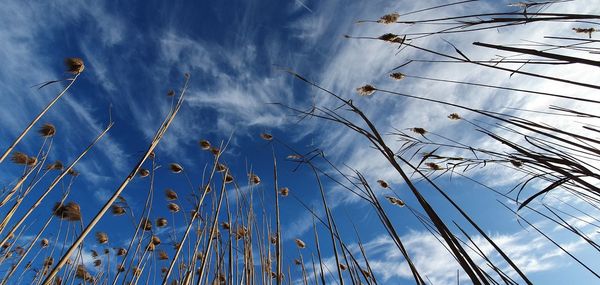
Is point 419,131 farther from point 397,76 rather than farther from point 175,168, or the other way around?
point 175,168

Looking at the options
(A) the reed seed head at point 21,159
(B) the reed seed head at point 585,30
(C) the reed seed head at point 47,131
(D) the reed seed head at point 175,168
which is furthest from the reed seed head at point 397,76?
(A) the reed seed head at point 21,159

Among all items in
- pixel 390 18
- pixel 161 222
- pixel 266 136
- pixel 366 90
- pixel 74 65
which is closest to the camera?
pixel 390 18

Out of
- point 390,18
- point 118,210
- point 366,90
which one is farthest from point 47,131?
point 390,18

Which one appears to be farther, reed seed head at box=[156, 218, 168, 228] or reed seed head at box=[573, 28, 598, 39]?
reed seed head at box=[156, 218, 168, 228]

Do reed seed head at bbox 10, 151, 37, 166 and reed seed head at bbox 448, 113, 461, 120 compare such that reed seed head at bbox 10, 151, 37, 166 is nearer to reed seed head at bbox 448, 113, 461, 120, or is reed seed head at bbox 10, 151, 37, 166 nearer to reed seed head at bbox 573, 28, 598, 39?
reed seed head at bbox 448, 113, 461, 120

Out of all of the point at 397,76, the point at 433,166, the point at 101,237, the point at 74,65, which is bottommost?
the point at 433,166

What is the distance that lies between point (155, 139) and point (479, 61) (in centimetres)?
103

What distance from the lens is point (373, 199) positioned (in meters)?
1.13

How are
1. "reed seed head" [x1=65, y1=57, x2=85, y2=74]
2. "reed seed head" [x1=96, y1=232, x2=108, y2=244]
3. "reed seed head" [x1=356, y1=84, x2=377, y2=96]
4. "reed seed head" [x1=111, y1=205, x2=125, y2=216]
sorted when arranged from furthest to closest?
1. "reed seed head" [x1=96, y1=232, x2=108, y2=244]
2. "reed seed head" [x1=111, y1=205, x2=125, y2=216]
3. "reed seed head" [x1=65, y1=57, x2=85, y2=74]
4. "reed seed head" [x1=356, y1=84, x2=377, y2=96]

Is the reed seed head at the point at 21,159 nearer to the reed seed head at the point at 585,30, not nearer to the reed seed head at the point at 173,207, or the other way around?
the reed seed head at the point at 173,207

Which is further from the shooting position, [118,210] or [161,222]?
[161,222]

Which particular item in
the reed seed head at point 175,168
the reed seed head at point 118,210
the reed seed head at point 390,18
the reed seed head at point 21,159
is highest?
the reed seed head at point 21,159

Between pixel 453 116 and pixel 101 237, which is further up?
pixel 101 237

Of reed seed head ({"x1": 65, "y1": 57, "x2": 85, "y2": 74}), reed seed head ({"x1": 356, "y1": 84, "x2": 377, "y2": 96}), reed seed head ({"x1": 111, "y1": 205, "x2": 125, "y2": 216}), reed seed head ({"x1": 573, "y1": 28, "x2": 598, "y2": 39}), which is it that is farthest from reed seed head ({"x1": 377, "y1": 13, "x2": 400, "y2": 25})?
reed seed head ({"x1": 111, "y1": 205, "x2": 125, "y2": 216})
